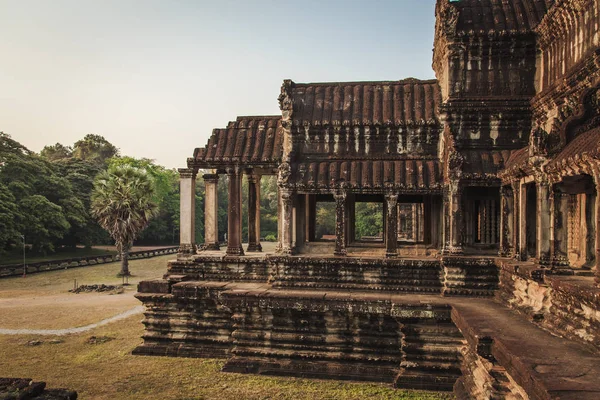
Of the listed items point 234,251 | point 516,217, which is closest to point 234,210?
point 234,251

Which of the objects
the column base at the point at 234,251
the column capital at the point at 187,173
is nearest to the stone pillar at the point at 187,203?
the column capital at the point at 187,173

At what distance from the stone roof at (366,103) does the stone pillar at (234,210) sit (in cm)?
207

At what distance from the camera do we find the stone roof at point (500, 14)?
10.4 m

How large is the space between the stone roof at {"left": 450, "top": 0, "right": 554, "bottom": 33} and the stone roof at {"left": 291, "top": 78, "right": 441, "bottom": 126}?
1618 millimetres

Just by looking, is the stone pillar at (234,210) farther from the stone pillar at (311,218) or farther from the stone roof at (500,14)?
the stone roof at (500,14)

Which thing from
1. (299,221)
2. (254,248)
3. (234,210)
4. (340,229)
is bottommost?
(254,248)

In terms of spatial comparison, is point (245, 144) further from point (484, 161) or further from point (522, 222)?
point (522, 222)

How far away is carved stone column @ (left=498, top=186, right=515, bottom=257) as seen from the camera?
10227mm

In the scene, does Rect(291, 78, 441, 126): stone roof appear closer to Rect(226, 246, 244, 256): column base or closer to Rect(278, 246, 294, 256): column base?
Rect(278, 246, 294, 256): column base

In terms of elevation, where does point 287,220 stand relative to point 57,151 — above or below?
below

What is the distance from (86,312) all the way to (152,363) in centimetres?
723

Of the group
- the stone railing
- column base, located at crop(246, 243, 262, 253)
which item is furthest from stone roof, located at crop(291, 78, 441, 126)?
the stone railing

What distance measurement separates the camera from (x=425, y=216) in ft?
39.1

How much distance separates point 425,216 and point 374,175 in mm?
2074
